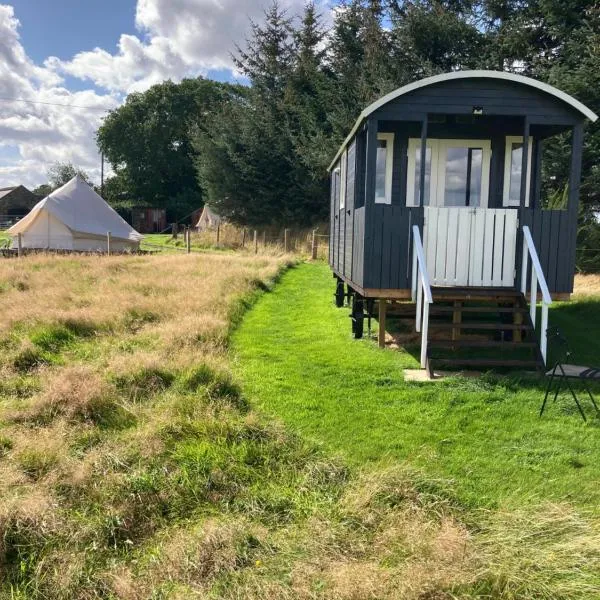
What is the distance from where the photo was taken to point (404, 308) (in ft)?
30.3

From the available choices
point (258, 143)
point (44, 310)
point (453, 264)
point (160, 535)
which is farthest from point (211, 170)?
point (160, 535)

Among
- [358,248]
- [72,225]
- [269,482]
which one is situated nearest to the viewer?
[269,482]

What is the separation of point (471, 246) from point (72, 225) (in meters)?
19.1

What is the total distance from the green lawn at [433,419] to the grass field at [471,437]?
0.04 ft

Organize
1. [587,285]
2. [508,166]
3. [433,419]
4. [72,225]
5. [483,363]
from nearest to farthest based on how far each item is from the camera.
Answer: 1. [433,419]
2. [483,363]
3. [508,166]
4. [587,285]
5. [72,225]

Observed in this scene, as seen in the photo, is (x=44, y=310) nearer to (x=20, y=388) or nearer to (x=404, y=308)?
(x=20, y=388)

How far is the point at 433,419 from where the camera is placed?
5.39m

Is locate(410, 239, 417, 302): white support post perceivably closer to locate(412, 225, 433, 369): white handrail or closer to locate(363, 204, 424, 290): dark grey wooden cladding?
locate(412, 225, 433, 369): white handrail

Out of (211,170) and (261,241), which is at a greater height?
(211,170)

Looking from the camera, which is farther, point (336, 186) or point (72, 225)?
point (72, 225)

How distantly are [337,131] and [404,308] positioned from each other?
16805 millimetres

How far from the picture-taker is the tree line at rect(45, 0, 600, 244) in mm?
16656

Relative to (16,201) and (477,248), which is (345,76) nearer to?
(477,248)

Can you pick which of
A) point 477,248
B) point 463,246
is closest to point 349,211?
point 463,246
